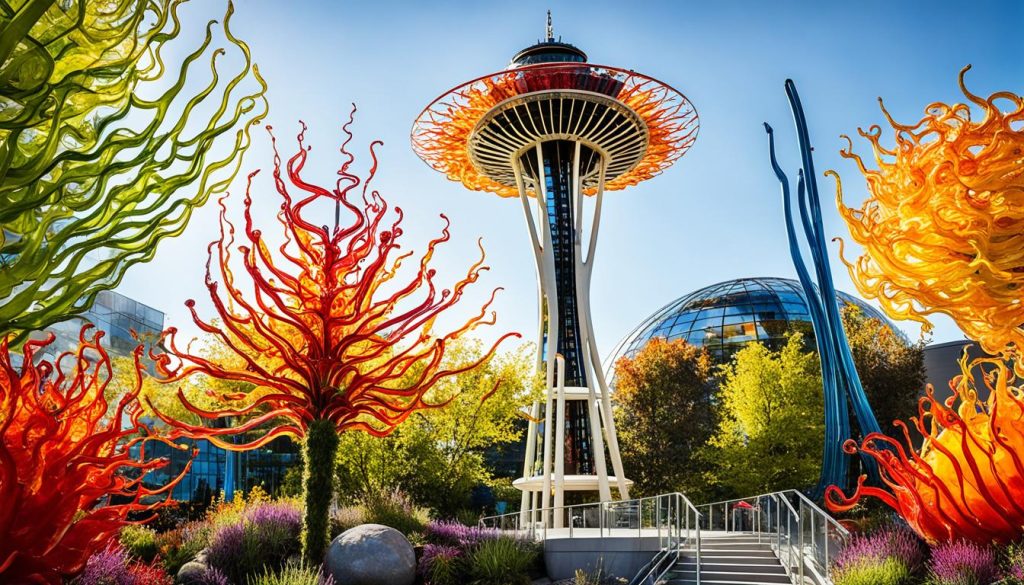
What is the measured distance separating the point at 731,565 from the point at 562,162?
1585 centimetres

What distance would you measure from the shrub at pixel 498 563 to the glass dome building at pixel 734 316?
28186 mm

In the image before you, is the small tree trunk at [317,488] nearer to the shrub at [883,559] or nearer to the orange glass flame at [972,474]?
the shrub at [883,559]

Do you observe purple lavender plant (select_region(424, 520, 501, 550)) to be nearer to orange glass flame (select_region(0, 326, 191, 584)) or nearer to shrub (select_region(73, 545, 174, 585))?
shrub (select_region(73, 545, 174, 585))

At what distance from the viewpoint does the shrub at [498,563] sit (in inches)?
511

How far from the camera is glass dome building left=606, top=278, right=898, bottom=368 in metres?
41.1

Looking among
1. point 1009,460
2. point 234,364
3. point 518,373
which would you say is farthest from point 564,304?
point 1009,460

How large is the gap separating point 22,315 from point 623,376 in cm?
2959

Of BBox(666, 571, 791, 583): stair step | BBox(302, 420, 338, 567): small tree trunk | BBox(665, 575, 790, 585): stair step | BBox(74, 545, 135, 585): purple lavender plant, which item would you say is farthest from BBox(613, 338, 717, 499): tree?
BBox(74, 545, 135, 585): purple lavender plant

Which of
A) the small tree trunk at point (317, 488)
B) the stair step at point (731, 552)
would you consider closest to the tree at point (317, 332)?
the small tree trunk at point (317, 488)

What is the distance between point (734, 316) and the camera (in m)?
42.8

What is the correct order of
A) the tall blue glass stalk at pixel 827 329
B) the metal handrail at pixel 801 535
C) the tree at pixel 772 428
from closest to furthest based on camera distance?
the metal handrail at pixel 801 535, the tall blue glass stalk at pixel 827 329, the tree at pixel 772 428

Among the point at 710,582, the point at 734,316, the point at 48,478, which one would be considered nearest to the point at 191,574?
the point at 48,478

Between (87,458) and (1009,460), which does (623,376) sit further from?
(87,458)

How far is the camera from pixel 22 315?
5.79 m
